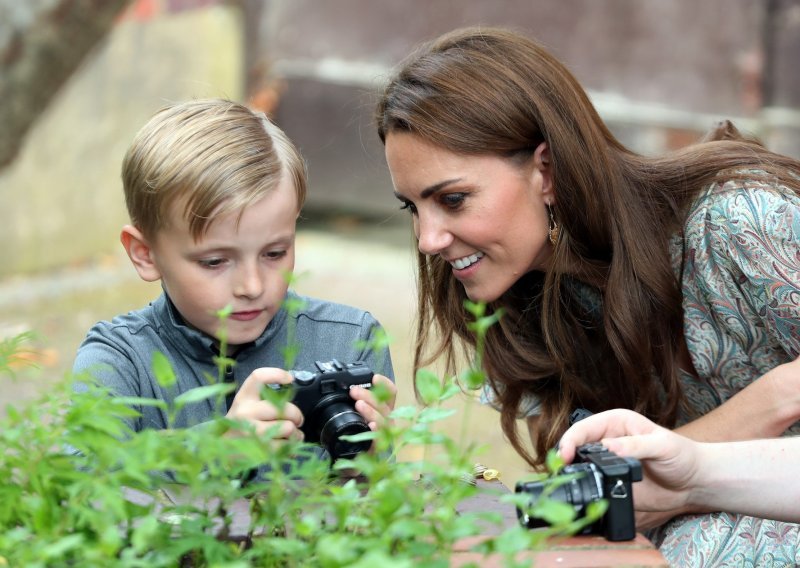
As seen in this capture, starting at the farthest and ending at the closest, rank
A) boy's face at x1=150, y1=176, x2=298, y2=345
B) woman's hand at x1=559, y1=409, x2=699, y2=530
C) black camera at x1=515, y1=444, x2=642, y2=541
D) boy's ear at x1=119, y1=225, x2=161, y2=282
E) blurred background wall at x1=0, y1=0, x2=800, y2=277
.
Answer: blurred background wall at x1=0, y1=0, x2=800, y2=277
boy's ear at x1=119, y1=225, x2=161, y2=282
boy's face at x1=150, y1=176, x2=298, y2=345
woman's hand at x1=559, y1=409, x2=699, y2=530
black camera at x1=515, y1=444, x2=642, y2=541

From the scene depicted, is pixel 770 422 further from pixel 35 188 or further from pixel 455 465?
pixel 35 188

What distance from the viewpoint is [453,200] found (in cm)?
258

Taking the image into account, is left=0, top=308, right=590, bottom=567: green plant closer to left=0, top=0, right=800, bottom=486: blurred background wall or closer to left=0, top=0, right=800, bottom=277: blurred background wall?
left=0, top=0, right=800, bottom=486: blurred background wall

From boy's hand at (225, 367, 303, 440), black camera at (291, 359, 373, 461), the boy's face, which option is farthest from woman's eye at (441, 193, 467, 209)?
boy's hand at (225, 367, 303, 440)

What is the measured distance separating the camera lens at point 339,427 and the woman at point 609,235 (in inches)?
24.5

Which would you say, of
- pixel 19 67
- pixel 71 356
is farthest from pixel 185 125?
pixel 19 67

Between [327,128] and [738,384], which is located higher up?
[327,128]

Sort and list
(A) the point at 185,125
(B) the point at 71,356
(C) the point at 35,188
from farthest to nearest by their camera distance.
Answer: (C) the point at 35,188 → (B) the point at 71,356 → (A) the point at 185,125

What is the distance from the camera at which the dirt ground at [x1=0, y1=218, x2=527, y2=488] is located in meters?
5.34

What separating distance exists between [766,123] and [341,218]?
285cm

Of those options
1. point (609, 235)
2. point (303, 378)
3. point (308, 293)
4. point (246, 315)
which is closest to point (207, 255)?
point (246, 315)

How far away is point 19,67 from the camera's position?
254 inches

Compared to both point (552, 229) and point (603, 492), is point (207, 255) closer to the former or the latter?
point (552, 229)

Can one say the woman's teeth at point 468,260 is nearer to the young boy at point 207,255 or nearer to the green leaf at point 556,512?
the young boy at point 207,255
